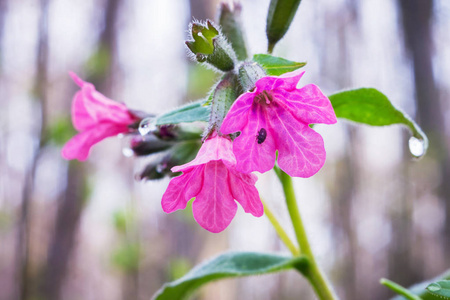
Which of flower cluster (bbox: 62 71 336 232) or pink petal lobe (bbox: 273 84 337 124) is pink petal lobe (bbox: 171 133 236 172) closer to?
flower cluster (bbox: 62 71 336 232)

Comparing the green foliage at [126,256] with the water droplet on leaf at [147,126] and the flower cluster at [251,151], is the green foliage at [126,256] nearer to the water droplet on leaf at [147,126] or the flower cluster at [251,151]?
the water droplet on leaf at [147,126]

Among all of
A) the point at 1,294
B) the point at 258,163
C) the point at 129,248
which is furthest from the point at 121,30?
the point at 1,294

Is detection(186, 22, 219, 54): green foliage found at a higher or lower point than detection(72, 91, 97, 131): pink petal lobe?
higher

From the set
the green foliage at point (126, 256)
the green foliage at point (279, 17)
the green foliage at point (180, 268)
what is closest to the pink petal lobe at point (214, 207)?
the green foliage at point (279, 17)

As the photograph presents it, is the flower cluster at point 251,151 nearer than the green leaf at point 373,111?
Yes

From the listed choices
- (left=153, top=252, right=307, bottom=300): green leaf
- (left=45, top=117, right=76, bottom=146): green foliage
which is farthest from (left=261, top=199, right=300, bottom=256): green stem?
(left=45, top=117, right=76, bottom=146): green foliage
